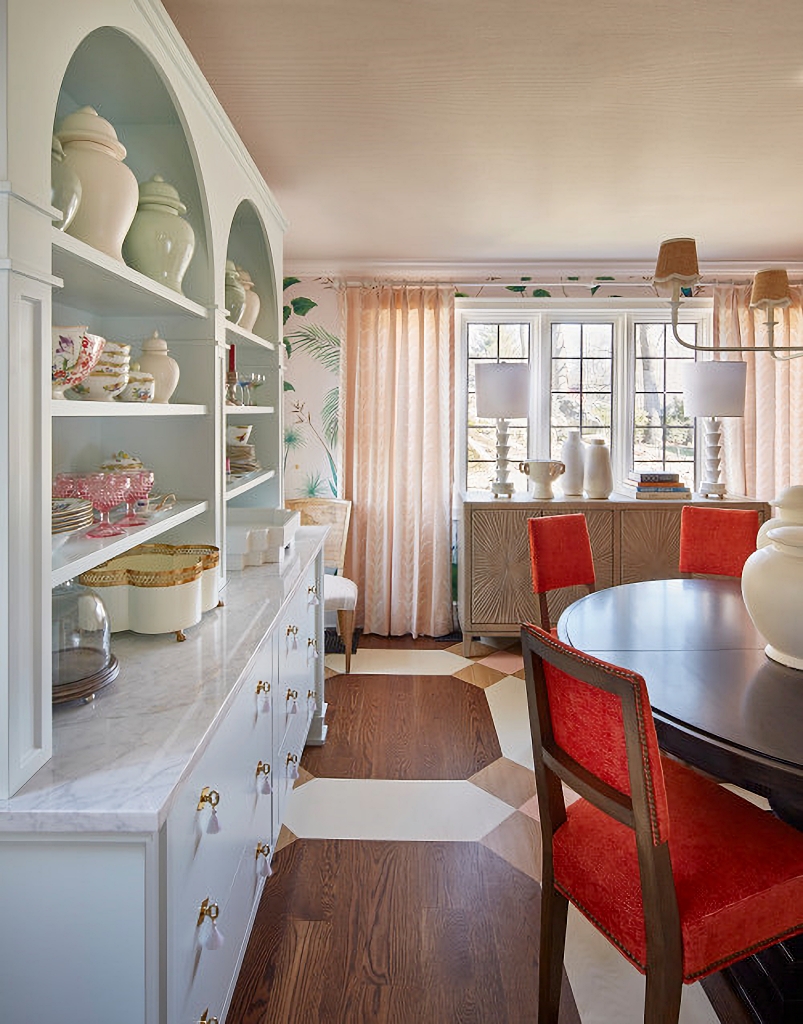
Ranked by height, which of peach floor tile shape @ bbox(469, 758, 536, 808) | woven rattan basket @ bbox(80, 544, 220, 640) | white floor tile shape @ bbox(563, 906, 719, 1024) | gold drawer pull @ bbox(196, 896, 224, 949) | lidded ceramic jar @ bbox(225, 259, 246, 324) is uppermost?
lidded ceramic jar @ bbox(225, 259, 246, 324)

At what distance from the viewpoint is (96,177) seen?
1440 mm

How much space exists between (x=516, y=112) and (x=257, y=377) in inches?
53.9

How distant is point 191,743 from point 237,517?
1797 mm

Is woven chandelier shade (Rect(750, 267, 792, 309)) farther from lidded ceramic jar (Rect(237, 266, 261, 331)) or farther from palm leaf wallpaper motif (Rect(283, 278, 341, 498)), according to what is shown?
palm leaf wallpaper motif (Rect(283, 278, 341, 498))

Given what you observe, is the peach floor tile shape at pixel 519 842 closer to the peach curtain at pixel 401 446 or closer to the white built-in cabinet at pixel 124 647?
the white built-in cabinet at pixel 124 647

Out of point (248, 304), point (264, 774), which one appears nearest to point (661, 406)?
point (248, 304)

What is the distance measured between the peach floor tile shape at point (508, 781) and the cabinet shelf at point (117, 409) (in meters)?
1.74

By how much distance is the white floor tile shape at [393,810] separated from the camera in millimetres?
2506

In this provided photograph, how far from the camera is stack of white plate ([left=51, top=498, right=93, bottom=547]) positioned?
140 centimetres

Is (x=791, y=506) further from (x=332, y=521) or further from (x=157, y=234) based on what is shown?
(x=332, y=521)

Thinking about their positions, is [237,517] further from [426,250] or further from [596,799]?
[426,250]

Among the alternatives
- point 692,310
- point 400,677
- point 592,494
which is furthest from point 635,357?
point 400,677

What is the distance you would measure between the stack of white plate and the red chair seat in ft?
3.82

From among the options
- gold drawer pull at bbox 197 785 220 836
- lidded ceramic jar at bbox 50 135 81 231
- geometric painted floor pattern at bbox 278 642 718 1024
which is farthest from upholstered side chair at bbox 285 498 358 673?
lidded ceramic jar at bbox 50 135 81 231
